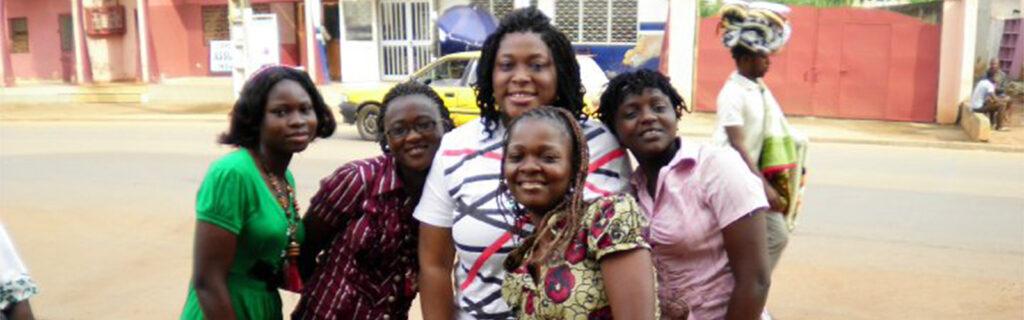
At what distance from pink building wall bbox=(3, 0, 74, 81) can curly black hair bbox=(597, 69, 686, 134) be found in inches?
1072

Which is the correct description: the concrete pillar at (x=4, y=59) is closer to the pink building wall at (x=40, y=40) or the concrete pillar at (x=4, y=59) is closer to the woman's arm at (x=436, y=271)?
the pink building wall at (x=40, y=40)

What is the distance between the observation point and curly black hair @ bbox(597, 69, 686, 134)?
2.46 meters

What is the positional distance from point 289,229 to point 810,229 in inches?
231

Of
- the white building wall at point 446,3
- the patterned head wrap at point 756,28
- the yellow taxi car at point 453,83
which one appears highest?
the white building wall at point 446,3

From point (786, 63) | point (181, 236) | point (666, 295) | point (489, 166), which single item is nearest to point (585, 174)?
point (489, 166)

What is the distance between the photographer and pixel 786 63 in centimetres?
1788

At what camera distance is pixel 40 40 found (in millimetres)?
27219

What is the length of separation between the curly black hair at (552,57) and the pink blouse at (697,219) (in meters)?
0.27

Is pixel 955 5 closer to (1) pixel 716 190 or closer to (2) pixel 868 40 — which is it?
(2) pixel 868 40

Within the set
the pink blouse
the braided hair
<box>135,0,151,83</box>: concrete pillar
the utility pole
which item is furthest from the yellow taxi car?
<box>135,0,151,83</box>: concrete pillar

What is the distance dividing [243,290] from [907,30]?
1670cm

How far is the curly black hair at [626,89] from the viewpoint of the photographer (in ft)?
8.07

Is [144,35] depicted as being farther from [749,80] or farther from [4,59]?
[749,80]

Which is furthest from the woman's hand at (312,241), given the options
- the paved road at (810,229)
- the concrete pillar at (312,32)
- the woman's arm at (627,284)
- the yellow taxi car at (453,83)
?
the concrete pillar at (312,32)
